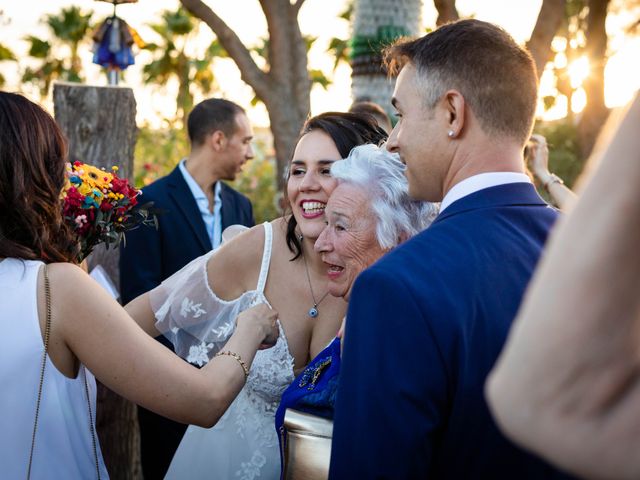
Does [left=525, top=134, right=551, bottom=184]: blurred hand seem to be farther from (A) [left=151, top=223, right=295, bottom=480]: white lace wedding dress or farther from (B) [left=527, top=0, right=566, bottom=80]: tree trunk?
(B) [left=527, top=0, right=566, bottom=80]: tree trunk

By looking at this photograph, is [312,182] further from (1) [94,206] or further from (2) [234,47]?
(2) [234,47]

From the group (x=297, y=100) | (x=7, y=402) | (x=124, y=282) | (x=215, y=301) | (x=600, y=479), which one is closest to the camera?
(x=600, y=479)

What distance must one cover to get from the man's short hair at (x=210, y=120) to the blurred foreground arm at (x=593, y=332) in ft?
20.3

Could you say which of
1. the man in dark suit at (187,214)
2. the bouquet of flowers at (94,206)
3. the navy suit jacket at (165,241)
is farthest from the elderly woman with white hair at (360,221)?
the navy suit jacket at (165,241)

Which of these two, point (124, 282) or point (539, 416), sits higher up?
point (539, 416)

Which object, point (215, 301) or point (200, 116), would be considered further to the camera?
point (200, 116)

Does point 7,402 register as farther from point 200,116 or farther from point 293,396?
point 200,116

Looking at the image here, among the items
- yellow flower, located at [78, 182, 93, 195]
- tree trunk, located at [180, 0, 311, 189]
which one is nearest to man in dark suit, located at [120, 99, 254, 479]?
yellow flower, located at [78, 182, 93, 195]

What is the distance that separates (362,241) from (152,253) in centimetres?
316

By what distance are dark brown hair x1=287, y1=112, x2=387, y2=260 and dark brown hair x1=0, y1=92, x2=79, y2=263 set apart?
1386mm

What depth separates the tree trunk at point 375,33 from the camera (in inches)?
280

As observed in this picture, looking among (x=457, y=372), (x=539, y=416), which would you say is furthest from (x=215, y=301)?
(x=539, y=416)

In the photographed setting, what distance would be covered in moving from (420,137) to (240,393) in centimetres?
197

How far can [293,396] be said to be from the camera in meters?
2.55
